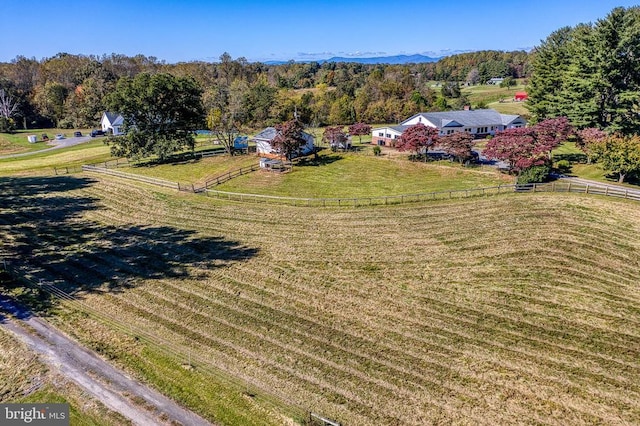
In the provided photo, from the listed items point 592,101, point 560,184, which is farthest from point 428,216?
point 592,101

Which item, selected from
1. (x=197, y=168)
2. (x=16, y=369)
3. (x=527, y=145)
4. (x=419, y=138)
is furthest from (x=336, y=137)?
(x=16, y=369)

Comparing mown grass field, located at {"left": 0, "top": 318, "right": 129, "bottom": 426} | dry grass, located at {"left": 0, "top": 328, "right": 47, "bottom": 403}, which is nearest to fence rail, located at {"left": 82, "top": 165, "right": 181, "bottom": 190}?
dry grass, located at {"left": 0, "top": 328, "right": 47, "bottom": 403}

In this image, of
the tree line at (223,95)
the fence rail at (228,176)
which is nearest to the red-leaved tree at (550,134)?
the fence rail at (228,176)

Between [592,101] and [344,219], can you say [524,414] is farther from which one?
[592,101]

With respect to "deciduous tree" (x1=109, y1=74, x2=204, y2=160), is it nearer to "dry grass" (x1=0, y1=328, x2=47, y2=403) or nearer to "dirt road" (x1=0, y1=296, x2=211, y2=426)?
"dirt road" (x1=0, y1=296, x2=211, y2=426)

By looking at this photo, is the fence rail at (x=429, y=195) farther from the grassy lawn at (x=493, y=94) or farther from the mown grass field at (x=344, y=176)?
the grassy lawn at (x=493, y=94)

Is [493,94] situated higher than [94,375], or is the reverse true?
[493,94]

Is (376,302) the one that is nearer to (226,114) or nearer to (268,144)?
(268,144)
